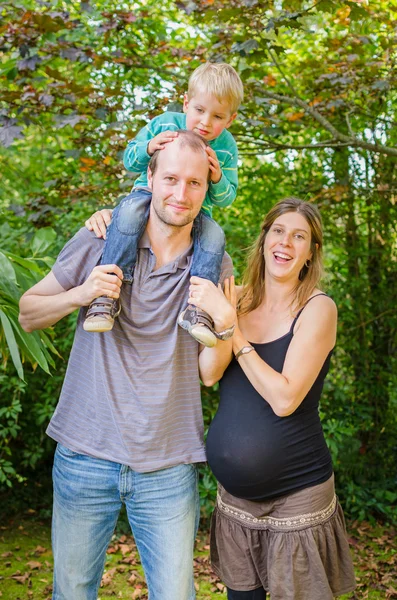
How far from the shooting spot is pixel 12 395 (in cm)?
444

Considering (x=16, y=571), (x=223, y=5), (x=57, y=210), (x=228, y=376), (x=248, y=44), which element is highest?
(x=223, y=5)

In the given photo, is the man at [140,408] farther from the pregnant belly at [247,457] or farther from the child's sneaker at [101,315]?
the pregnant belly at [247,457]

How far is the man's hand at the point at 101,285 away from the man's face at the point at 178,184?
24cm

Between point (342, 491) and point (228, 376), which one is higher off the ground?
point (228, 376)

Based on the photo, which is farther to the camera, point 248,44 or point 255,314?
point 248,44

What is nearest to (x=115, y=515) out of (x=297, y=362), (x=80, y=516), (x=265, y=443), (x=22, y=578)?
(x=80, y=516)

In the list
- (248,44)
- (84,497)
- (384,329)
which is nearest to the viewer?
(84,497)

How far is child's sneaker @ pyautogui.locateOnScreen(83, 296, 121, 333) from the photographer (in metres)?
1.89

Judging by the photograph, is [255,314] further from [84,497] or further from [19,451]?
[19,451]

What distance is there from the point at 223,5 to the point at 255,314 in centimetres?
184

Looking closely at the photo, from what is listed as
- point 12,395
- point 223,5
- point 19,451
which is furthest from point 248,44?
point 19,451

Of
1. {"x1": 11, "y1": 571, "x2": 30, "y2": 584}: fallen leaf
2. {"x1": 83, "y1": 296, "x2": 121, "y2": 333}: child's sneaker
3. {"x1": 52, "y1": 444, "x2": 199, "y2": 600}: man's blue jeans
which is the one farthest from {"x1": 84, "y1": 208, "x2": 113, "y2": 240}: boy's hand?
{"x1": 11, "y1": 571, "x2": 30, "y2": 584}: fallen leaf

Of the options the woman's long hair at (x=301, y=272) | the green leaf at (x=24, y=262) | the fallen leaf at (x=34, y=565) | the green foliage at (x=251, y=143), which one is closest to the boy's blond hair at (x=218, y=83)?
the woman's long hair at (x=301, y=272)

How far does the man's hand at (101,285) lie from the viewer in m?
1.91
